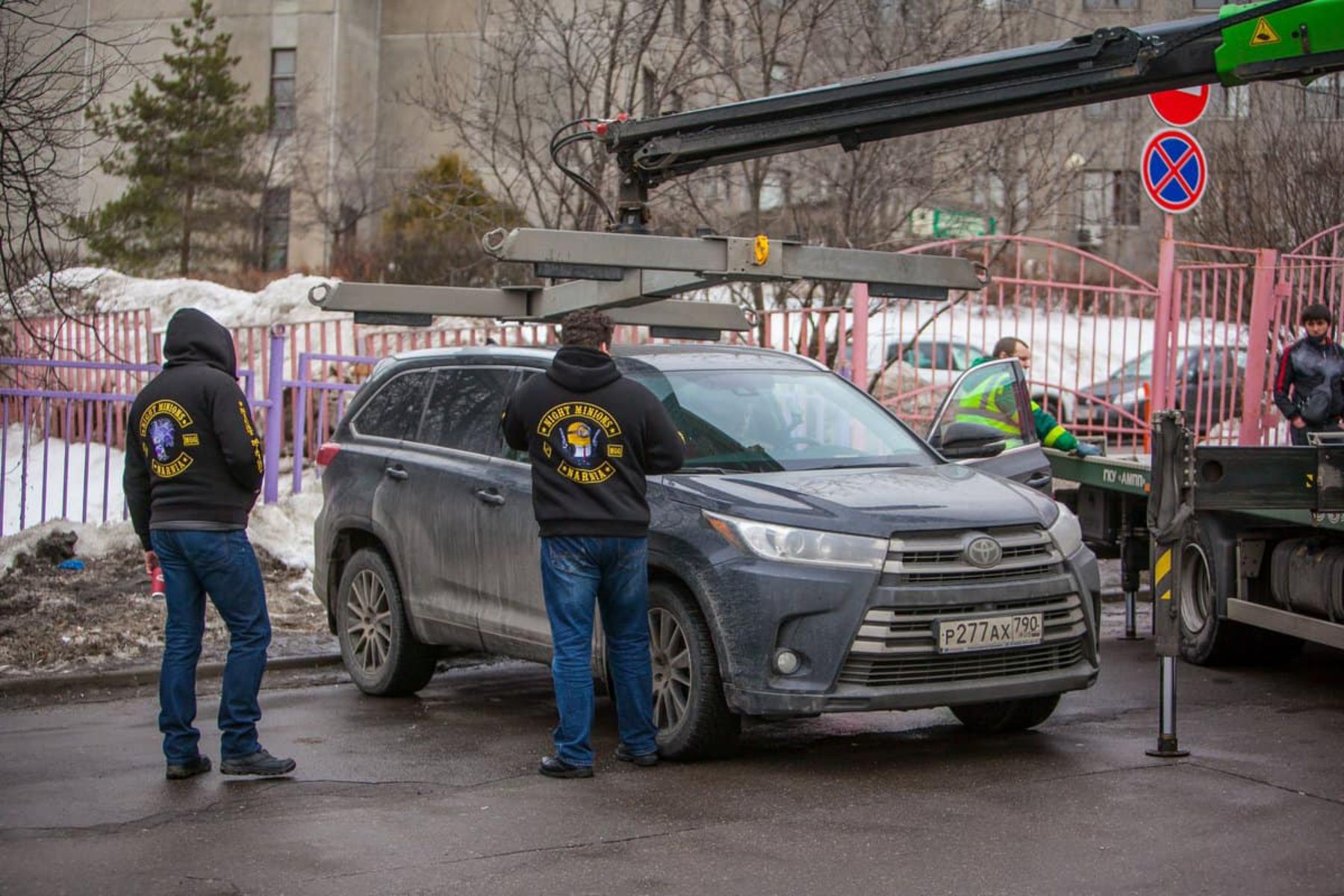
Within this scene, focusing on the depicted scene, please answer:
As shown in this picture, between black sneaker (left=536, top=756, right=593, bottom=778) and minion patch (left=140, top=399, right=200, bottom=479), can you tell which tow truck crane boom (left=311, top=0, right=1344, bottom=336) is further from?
black sneaker (left=536, top=756, right=593, bottom=778)

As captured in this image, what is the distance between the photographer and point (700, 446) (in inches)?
303

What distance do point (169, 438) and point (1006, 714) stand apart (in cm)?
376

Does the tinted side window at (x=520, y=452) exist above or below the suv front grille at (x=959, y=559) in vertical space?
above

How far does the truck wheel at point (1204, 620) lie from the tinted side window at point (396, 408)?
4123mm

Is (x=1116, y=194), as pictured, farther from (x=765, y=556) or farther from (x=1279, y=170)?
(x=765, y=556)

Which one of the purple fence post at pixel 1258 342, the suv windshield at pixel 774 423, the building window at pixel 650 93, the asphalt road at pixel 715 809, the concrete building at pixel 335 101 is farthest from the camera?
the concrete building at pixel 335 101

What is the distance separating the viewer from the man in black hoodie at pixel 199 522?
6.95 m

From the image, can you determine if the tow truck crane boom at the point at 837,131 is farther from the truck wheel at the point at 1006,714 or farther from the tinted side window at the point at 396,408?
the truck wheel at the point at 1006,714

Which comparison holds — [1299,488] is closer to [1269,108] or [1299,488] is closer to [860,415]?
[860,415]

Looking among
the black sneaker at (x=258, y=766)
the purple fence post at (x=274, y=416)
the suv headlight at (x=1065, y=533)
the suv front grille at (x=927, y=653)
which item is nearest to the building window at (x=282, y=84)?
the purple fence post at (x=274, y=416)

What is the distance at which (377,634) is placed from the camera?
356 inches

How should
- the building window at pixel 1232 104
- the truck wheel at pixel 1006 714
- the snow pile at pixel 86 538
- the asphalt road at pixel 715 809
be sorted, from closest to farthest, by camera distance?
the asphalt road at pixel 715 809
the truck wheel at pixel 1006 714
the snow pile at pixel 86 538
the building window at pixel 1232 104

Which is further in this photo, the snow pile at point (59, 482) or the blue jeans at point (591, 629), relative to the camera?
the snow pile at point (59, 482)

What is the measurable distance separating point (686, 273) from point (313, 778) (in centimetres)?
266
